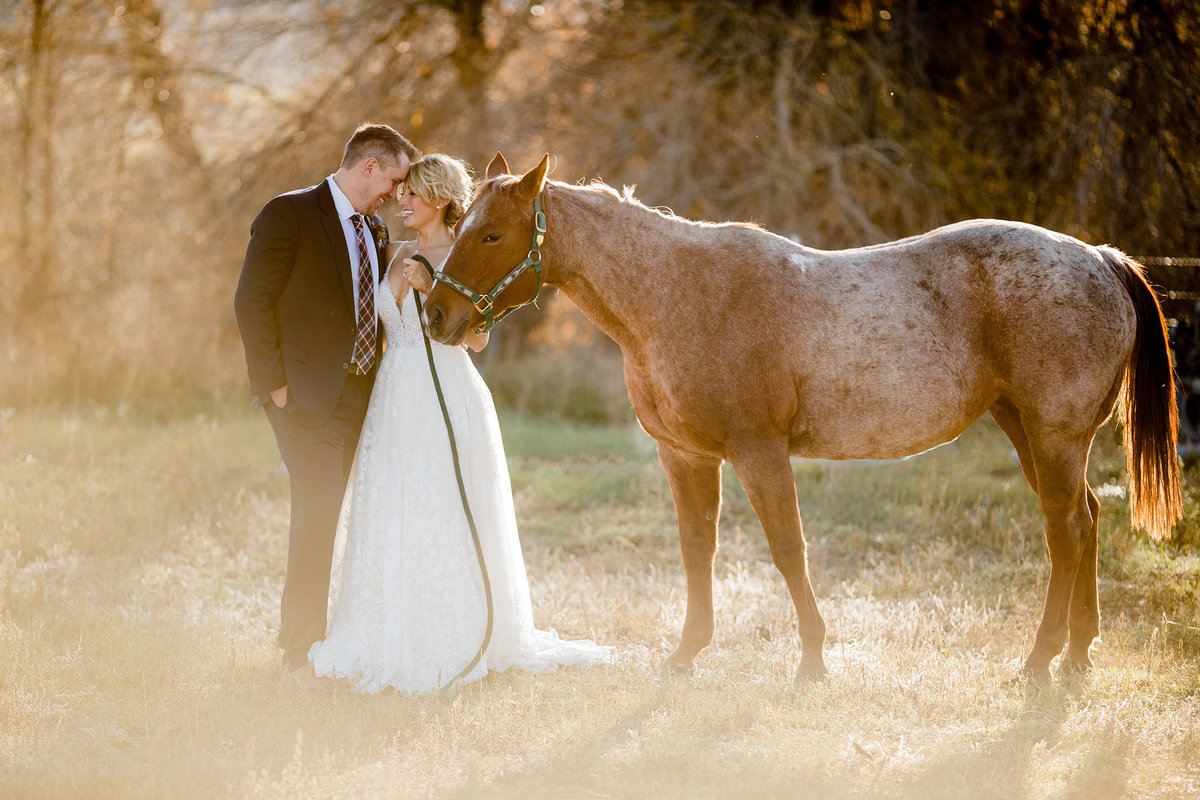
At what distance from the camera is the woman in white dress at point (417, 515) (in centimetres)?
424

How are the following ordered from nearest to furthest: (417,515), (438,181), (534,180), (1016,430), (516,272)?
(534,180)
(516,272)
(438,181)
(417,515)
(1016,430)

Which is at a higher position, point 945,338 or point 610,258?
point 610,258

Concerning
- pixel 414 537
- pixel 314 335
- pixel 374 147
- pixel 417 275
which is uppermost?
pixel 374 147

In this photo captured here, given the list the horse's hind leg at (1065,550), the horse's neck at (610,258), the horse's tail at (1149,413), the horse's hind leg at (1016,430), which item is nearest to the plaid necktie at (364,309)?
the horse's neck at (610,258)

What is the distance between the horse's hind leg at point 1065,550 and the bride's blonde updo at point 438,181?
2843mm

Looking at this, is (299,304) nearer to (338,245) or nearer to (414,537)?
(338,245)

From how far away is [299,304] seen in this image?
418cm

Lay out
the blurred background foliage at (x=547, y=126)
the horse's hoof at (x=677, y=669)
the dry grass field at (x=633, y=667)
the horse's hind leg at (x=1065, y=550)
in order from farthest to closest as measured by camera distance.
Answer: the blurred background foliage at (x=547, y=126)
the horse's hoof at (x=677, y=669)
the horse's hind leg at (x=1065, y=550)
the dry grass field at (x=633, y=667)

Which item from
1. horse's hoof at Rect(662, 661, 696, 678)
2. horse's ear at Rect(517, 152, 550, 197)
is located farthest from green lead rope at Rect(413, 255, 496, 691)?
horse's hoof at Rect(662, 661, 696, 678)

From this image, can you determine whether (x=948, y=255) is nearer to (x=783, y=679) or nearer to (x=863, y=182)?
(x=783, y=679)

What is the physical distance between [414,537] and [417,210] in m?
1.46

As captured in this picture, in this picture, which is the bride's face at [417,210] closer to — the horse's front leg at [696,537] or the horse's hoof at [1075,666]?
the horse's front leg at [696,537]

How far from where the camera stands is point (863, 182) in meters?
11.7

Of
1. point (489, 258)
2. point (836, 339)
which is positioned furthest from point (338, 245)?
point (836, 339)
